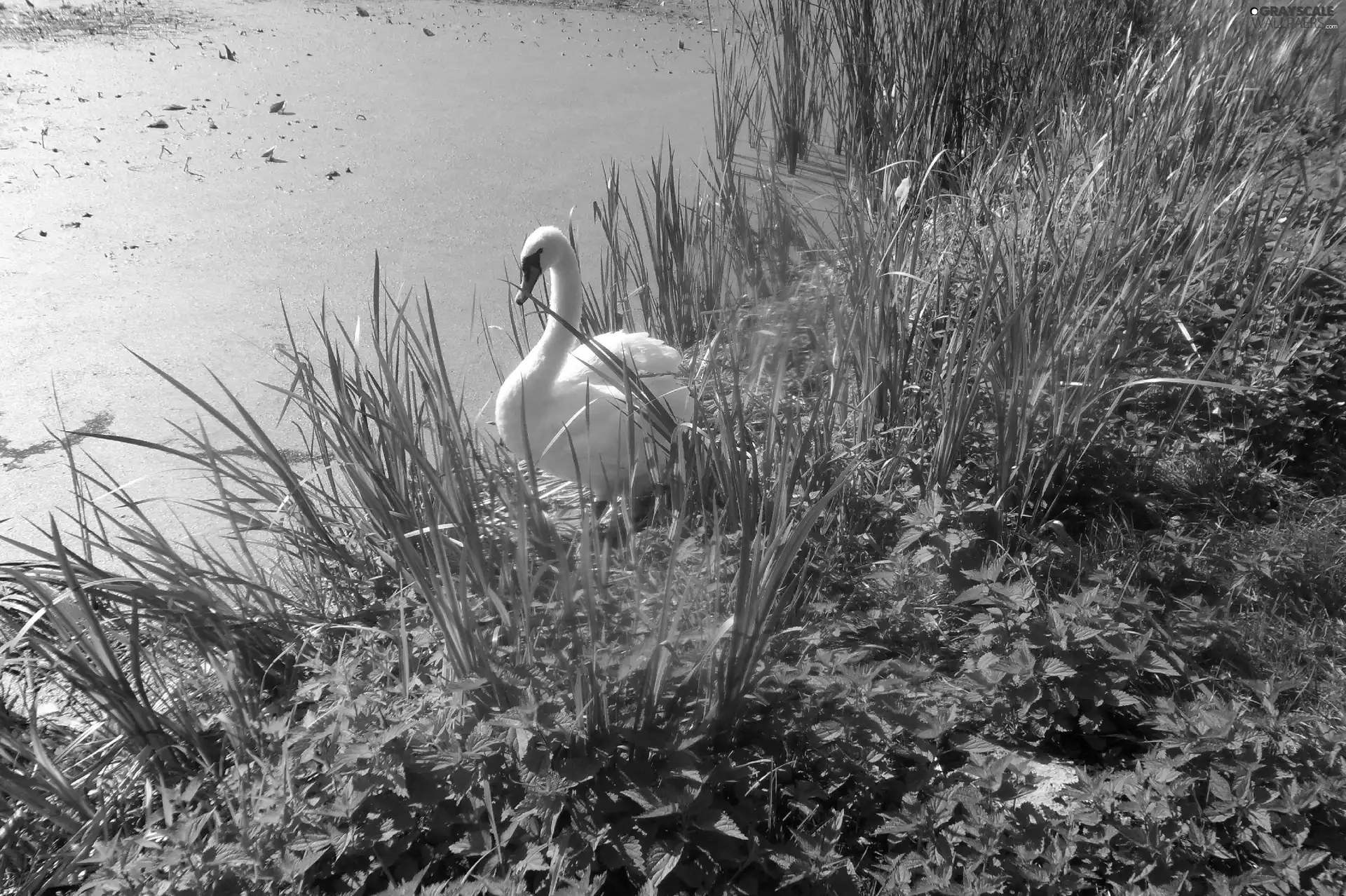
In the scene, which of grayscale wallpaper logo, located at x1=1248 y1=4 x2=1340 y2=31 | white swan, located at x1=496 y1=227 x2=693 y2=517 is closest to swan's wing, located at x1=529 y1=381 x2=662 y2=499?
white swan, located at x1=496 y1=227 x2=693 y2=517

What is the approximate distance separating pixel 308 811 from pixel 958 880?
2.34 ft

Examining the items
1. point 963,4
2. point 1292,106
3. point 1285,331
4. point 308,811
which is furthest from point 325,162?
point 1292,106

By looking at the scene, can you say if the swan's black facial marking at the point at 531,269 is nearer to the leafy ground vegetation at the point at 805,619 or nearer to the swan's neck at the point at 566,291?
the swan's neck at the point at 566,291

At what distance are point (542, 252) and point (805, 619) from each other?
1.06m

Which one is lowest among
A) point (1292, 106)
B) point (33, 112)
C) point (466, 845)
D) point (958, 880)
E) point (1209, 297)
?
point (958, 880)

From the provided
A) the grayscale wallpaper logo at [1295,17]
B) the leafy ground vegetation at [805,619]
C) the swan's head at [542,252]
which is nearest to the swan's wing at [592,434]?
the leafy ground vegetation at [805,619]

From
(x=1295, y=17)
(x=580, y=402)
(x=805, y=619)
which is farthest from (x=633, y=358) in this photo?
(x=1295, y=17)

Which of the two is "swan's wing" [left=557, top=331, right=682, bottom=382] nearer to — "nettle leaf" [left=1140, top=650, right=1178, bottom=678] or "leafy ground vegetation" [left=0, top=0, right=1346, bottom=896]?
"leafy ground vegetation" [left=0, top=0, right=1346, bottom=896]

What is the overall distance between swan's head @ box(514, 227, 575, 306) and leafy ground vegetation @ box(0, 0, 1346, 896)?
0.74ft

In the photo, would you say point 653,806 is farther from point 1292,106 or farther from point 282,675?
point 1292,106

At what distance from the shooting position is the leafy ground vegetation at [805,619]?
39.0 inches

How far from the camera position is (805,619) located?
51.6 inches

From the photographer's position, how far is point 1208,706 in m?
1.12

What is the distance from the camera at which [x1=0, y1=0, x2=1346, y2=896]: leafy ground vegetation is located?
99 cm
